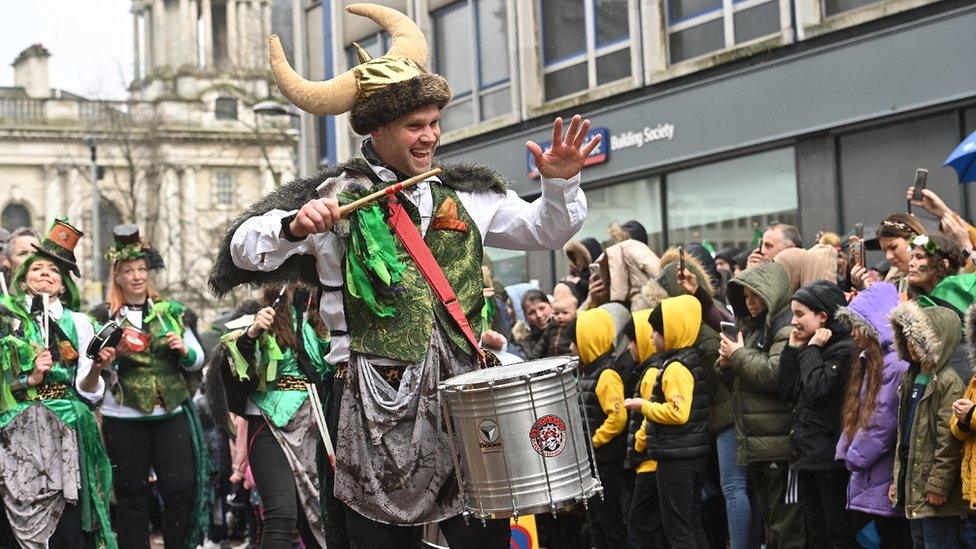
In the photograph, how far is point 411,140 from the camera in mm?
5109

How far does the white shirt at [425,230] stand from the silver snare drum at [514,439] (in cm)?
60

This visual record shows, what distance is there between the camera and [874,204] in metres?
15.0

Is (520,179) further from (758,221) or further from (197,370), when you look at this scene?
(197,370)

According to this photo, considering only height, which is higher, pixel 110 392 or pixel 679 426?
pixel 110 392

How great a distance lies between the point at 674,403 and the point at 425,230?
4.08m

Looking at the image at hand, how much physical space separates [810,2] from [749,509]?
817cm

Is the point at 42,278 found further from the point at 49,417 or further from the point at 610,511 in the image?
the point at 610,511

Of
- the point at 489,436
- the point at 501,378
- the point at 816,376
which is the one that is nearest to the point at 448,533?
the point at 489,436

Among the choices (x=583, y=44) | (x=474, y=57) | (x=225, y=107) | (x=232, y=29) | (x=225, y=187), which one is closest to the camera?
(x=583, y=44)

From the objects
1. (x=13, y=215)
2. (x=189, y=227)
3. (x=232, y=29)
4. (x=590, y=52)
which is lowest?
(x=590, y=52)

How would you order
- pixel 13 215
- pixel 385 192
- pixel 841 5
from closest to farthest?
pixel 385 192
pixel 841 5
pixel 13 215

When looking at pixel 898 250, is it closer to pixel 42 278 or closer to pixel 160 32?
pixel 42 278

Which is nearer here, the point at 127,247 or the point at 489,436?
the point at 489,436

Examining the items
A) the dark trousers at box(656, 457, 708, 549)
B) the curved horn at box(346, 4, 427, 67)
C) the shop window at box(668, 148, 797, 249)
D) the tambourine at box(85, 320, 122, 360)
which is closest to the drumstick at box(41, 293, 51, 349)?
the tambourine at box(85, 320, 122, 360)
